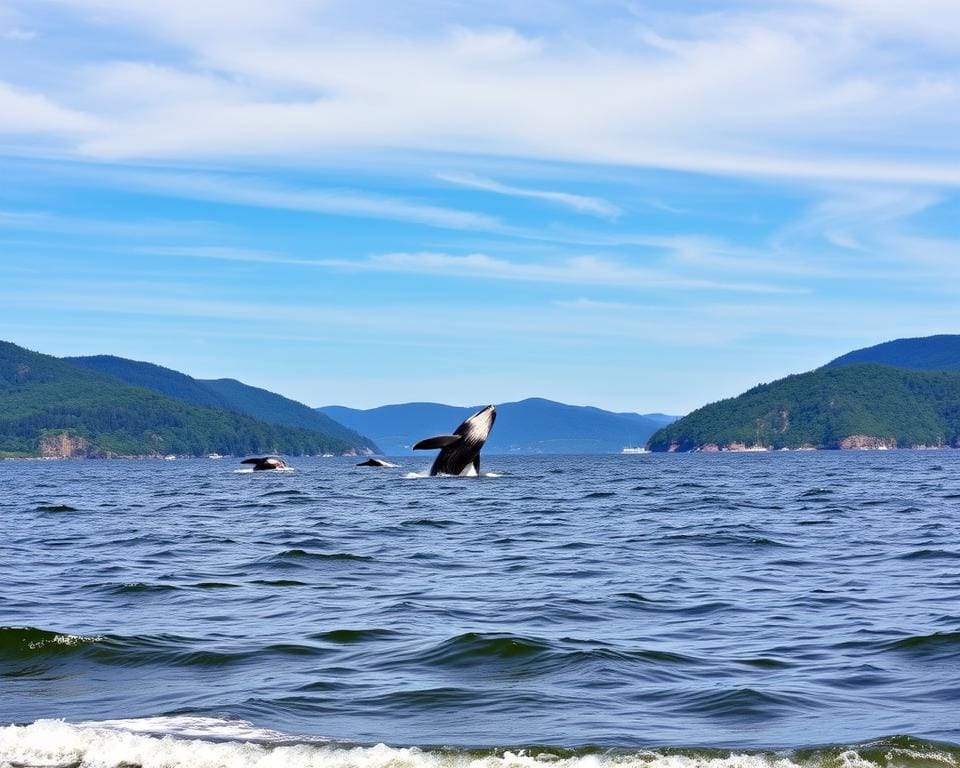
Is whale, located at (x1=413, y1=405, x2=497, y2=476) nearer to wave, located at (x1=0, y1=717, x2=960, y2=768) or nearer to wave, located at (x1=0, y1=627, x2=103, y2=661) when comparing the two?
wave, located at (x1=0, y1=627, x2=103, y2=661)

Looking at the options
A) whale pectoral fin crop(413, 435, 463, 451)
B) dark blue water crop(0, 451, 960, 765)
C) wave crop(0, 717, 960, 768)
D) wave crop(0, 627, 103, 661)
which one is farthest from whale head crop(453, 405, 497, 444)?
wave crop(0, 717, 960, 768)

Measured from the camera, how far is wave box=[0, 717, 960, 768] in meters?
9.87

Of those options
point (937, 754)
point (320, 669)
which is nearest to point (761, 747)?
point (937, 754)

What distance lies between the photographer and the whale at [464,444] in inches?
2023

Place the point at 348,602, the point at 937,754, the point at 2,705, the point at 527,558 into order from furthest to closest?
the point at 527,558
the point at 348,602
the point at 2,705
the point at 937,754

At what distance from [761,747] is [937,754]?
4.71 ft

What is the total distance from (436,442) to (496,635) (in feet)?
111

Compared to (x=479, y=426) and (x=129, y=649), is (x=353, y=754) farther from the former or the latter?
(x=479, y=426)

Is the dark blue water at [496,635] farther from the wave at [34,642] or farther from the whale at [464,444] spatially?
the whale at [464,444]

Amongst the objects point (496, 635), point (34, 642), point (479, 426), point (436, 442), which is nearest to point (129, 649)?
point (34, 642)

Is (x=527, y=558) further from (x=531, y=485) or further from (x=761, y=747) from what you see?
(x=531, y=485)

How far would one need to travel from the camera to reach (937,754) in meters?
9.86

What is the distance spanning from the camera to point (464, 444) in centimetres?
5519

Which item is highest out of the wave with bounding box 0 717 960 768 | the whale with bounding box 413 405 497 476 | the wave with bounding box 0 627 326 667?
the whale with bounding box 413 405 497 476
